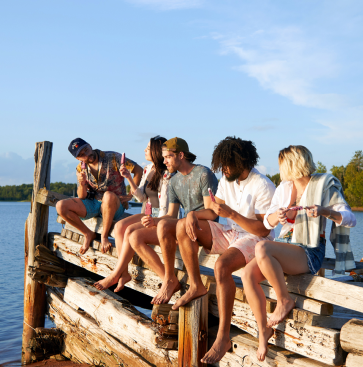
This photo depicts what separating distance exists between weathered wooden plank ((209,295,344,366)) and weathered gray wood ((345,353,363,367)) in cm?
9

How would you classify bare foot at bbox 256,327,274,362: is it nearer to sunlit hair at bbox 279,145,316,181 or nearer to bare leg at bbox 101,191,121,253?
sunlit hair at bbox 279,145,316,181

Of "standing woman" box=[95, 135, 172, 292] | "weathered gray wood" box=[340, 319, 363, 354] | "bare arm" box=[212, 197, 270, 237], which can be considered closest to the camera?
"weathered gray wood" box=[340, 319, 363, 354]

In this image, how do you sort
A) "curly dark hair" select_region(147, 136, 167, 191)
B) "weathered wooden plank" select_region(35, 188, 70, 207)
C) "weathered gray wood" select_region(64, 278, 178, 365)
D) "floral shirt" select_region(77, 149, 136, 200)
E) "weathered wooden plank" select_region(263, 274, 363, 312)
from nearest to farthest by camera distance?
"weathered wooden plank" select_region(263, 274, 363, 312) → "weathered gray wood" select_region(64, 278, 178, 365) → "curly dark hair" select_region(147, 136, 167, 191) → "floral shirt" select_region(77, 149, 136, 200) → "weathered wooden plank" select_region(35, 188, 70, 207)

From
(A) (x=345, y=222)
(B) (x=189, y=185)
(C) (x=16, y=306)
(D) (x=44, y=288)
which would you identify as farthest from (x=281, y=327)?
(C) (x=16, y=306)

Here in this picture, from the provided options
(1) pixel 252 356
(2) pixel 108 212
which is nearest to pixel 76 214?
(2) pixel 108 212

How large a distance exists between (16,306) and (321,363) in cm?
1135

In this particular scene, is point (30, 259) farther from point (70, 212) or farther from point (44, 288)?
point (70, 212)

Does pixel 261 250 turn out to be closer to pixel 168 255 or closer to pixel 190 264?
pixel 190 264

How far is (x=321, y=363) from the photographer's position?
10.3ft

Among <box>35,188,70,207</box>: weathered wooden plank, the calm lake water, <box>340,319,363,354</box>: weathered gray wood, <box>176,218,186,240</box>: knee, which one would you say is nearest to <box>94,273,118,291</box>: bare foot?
<box>176,218,186,240</box>: knee

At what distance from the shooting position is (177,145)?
4750 mm

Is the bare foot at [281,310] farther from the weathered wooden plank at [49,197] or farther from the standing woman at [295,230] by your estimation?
the weathered wooden plank at [49,197]

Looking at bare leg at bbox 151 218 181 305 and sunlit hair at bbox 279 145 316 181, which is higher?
sunlit hair at bbox 279 145 316 181

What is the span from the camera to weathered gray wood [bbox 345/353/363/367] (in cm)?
281
